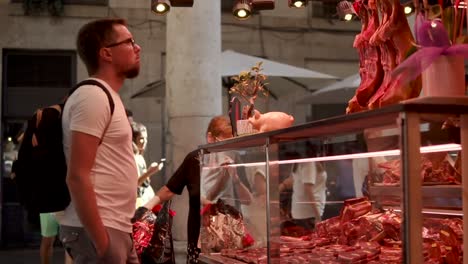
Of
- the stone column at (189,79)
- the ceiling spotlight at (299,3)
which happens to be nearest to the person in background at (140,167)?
the stone column at (189,79)

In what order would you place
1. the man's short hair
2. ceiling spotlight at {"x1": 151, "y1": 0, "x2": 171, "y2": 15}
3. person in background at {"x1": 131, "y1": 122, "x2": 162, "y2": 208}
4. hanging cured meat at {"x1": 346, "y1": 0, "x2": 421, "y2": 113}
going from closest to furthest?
hanging cured meat at {"x1": 346, "y1": 0, "x2": 421, "y2": 113} < the man's short hair < ceiling spotlight at {"x1": 151, "y1": 0, "x2": 171, "y2": 15} < person in background at {"x1": 131, "y1": 122, "x2": 162, "y2": 208}

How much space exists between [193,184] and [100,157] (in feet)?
7.82

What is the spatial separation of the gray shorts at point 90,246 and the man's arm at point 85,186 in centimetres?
7

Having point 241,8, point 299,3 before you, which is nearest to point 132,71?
point 299,3

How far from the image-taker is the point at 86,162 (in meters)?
2.64

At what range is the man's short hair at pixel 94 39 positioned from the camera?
9.67 ft

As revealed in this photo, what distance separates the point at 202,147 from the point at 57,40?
8179 mm

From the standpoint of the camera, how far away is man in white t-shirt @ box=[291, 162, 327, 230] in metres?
3.21

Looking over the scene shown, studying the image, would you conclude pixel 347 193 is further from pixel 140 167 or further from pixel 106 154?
pixel 140 167

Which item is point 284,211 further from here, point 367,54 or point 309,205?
point 367,54

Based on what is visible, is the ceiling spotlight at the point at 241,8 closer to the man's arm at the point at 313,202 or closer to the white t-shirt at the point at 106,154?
the man's arm at the point at 313,202

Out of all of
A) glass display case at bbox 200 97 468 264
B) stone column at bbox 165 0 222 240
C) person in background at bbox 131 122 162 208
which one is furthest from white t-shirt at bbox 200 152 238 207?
stone column at bbox 165 0 222 240

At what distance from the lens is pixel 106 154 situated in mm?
2789

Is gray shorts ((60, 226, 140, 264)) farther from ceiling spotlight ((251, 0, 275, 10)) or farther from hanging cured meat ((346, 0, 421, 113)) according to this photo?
ceiling spotlight ((251, 0, 275, 10))
